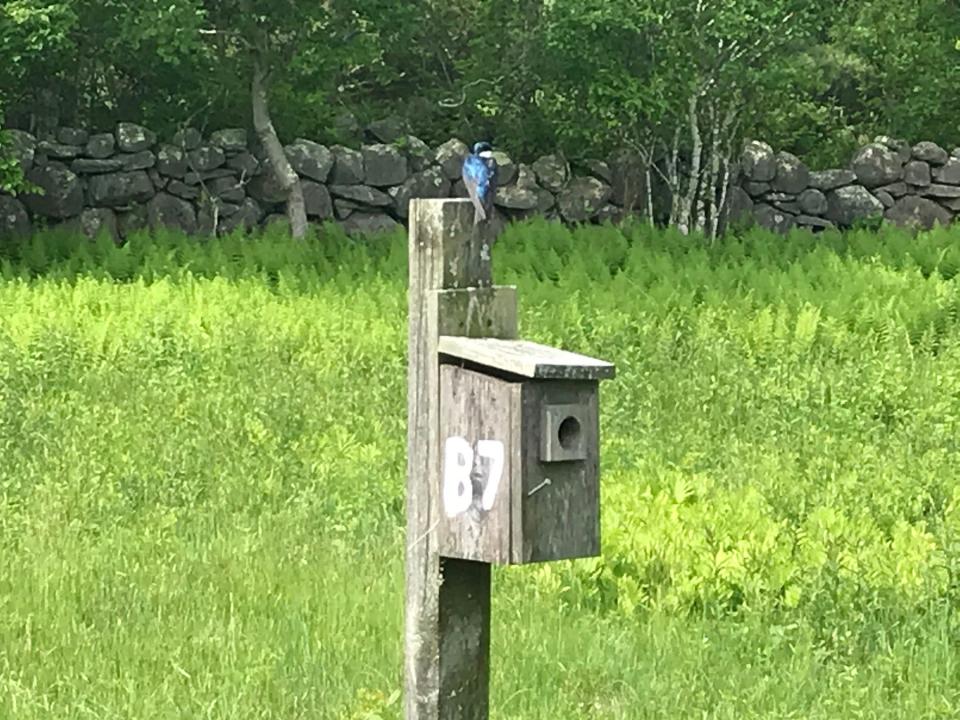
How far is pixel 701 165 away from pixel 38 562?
13665 mm

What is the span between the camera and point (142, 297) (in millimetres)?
11555

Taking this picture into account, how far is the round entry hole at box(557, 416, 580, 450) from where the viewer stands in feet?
9.39

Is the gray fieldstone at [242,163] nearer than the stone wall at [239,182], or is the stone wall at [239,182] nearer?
the stone wall at [239,182]

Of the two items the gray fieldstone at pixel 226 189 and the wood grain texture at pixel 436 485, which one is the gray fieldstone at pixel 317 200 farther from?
the wood grain texture at pixel 436 485

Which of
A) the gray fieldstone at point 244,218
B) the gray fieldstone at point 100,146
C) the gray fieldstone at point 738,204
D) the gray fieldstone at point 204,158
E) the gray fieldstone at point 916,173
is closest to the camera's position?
the gray fieldstone at point 100,146

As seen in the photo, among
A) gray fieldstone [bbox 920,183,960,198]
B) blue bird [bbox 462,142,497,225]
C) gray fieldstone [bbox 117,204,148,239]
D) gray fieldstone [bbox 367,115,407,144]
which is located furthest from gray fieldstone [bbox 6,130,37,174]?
blue bird [bbox 462,142,497,225]

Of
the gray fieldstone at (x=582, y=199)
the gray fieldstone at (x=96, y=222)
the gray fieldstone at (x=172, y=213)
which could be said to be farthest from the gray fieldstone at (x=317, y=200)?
the gray fieldstone at (x=582, y=199)

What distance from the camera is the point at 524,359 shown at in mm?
2766

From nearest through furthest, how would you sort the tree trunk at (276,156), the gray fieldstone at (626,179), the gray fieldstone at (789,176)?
the tree trunk at (276,156) < the gray fieldstone at (626,179) < the gray fieldstone at (789,176)

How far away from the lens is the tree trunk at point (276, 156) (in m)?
15.9

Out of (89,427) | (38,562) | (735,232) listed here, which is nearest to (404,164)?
(735,232)

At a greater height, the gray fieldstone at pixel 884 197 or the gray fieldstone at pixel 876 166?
the gray fieldstone at pixel 876 166

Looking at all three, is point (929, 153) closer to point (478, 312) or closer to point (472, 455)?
point (478, 312)

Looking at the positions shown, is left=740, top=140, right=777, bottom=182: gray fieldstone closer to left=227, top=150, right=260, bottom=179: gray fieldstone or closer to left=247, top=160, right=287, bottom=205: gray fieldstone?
left=247, top=160, right=287, bottom=205: gray fieldstone
